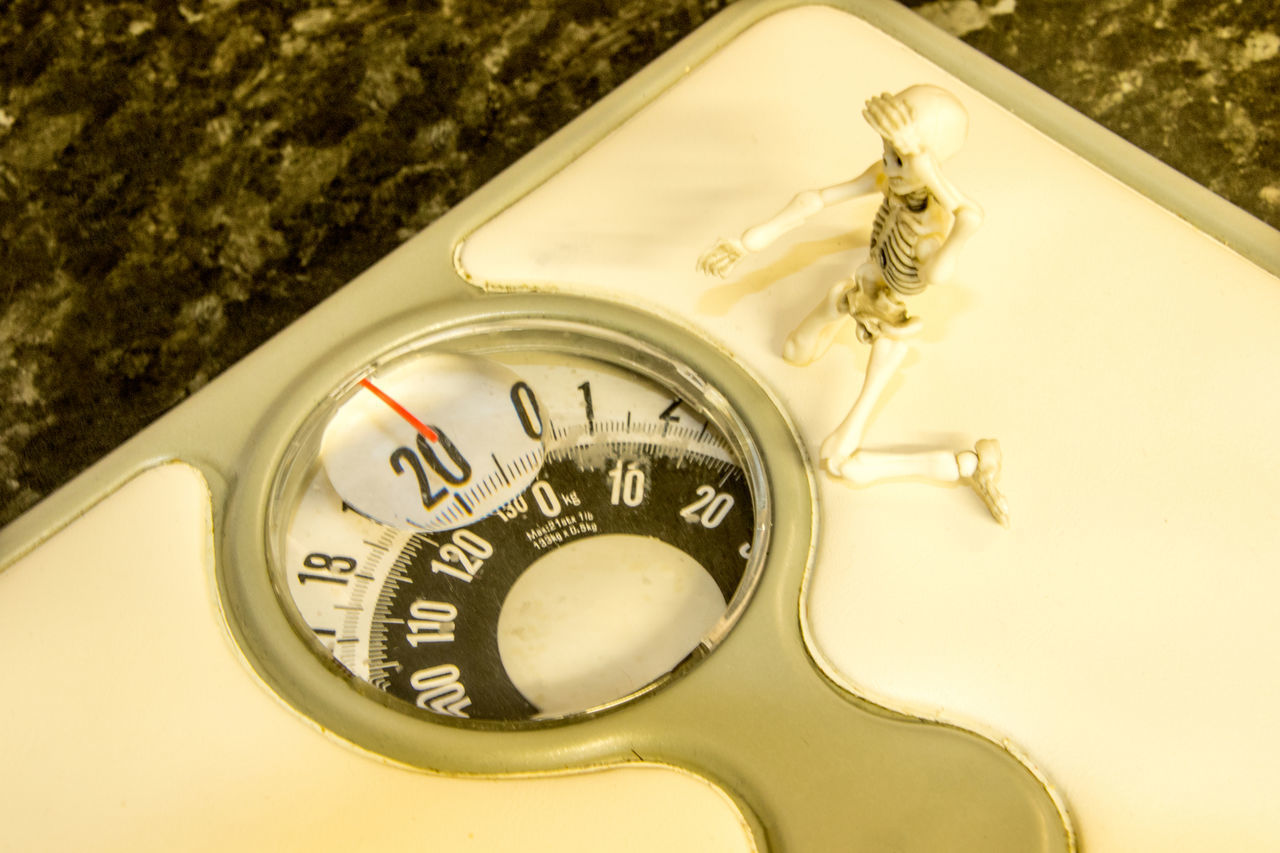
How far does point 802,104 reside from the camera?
98 centimetres

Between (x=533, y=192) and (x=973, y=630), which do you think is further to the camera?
(x=533, y=192)

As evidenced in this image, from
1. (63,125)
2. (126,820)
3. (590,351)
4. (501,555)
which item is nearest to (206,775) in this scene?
(126,820)

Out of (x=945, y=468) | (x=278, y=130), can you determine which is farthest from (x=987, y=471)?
(x=278, y=130)

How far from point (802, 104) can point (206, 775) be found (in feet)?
2.16

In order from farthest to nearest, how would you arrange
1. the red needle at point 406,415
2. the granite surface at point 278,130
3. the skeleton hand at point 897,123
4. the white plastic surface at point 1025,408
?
1. the granite surface at point 278,130
2. the red needle at point 406,415
3. the white plastic surface at point 1025,408
4. the skeleton hand at point 897,123

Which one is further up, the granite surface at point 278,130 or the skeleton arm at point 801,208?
the skeleton arm at point 801,208

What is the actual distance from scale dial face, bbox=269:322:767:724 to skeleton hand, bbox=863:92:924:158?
26cm

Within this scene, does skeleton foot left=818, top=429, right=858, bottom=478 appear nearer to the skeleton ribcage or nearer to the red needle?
the skeleton ribcage

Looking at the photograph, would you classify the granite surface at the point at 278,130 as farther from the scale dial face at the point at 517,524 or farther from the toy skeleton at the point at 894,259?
the toy skeleton at the point at 894,259

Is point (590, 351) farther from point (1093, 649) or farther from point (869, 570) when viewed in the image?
point (1093, 649)

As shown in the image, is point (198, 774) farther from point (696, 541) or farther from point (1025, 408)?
point (1025, 408)

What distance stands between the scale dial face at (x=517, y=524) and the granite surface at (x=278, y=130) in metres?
0.32

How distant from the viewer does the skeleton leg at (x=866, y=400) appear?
0.80 m

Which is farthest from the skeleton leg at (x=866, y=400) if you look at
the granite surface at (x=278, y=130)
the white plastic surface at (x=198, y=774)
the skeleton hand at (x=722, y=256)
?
the granite surface at (x=278, y=130)
